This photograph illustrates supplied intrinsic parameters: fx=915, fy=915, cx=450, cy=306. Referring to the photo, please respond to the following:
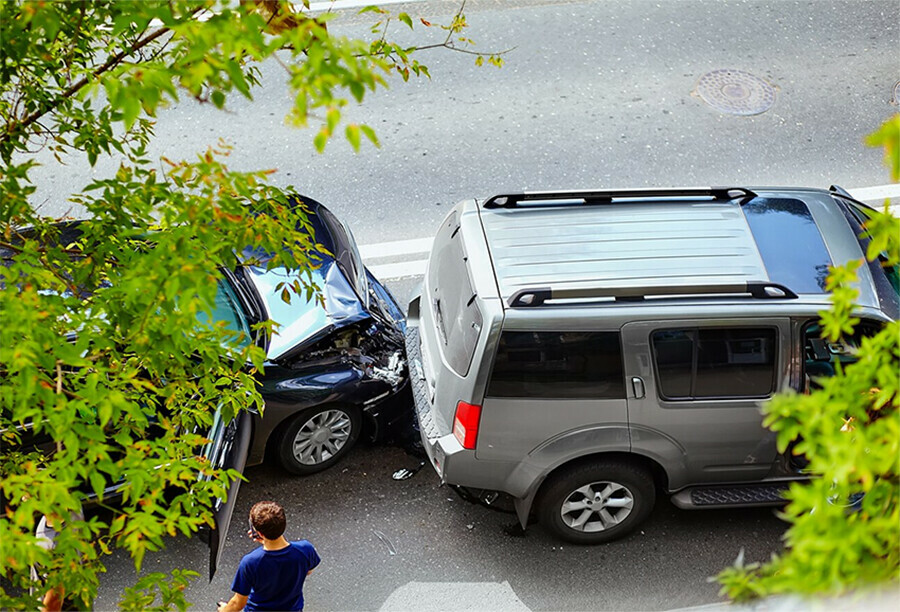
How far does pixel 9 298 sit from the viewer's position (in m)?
3.38

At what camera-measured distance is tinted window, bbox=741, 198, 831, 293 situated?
576 cm

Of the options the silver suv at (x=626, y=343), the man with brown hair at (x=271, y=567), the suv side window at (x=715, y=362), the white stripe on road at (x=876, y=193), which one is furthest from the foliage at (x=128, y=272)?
the white stripe on road at (x=876, y=193)

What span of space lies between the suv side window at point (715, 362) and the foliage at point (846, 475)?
233 cm

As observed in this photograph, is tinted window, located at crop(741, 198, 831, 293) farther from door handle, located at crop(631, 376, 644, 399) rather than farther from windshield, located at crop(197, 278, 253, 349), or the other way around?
windshield, located at crop(197, 278, 253, 349)


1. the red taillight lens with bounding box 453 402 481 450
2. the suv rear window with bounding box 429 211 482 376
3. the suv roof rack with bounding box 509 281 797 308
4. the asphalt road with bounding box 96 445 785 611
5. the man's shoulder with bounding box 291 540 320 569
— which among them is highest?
the suv roof rack with bounding box 509 281 797 308

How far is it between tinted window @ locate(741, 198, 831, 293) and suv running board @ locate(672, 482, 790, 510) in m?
1.38

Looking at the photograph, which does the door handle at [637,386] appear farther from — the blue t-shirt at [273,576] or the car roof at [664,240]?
the blue t-shirt at [273,576]

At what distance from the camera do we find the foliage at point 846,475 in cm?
260

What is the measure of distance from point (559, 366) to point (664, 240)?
3.76ft

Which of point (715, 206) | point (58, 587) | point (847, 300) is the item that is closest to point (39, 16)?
point (58, 587)

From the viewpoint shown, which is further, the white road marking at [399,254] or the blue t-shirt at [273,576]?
the white road marking at [399,254]

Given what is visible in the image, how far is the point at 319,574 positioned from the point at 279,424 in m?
1.06

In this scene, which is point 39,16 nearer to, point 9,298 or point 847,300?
point 9,298

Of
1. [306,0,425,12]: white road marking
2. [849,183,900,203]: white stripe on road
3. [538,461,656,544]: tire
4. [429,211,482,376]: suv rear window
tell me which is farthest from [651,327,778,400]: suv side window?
[306,0,425,12]: white road marking
